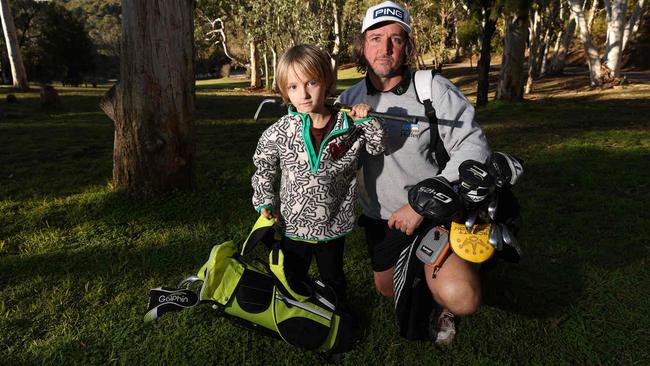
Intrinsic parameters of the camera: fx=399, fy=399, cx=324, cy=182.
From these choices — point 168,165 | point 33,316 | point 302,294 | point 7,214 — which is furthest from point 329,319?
point 7,214

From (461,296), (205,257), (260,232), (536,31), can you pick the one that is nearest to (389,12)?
(260,232)

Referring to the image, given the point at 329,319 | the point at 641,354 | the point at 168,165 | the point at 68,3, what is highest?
the point at 68,3

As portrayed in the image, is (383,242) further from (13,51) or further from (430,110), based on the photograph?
(13,51)

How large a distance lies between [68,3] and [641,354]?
221 meters

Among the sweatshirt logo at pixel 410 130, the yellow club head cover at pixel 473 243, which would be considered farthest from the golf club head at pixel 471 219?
the sweatshirt logo at pixel 410 130

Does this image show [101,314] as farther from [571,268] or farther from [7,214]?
[571,268]

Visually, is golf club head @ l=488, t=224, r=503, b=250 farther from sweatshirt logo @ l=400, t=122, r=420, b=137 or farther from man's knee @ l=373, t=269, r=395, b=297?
man's knee @ l=373, t=269, r=395, b=297

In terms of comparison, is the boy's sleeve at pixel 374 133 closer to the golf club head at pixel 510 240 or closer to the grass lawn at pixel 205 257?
the golf club head at pixel 510 240

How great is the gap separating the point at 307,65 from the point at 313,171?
70 cm

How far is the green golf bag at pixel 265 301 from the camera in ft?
9.25

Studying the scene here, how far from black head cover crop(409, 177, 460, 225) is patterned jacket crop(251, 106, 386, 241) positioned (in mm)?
433

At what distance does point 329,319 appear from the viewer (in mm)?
2900

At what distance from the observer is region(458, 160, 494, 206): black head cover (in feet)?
7.73

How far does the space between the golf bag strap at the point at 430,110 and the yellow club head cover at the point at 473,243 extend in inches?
20.9
